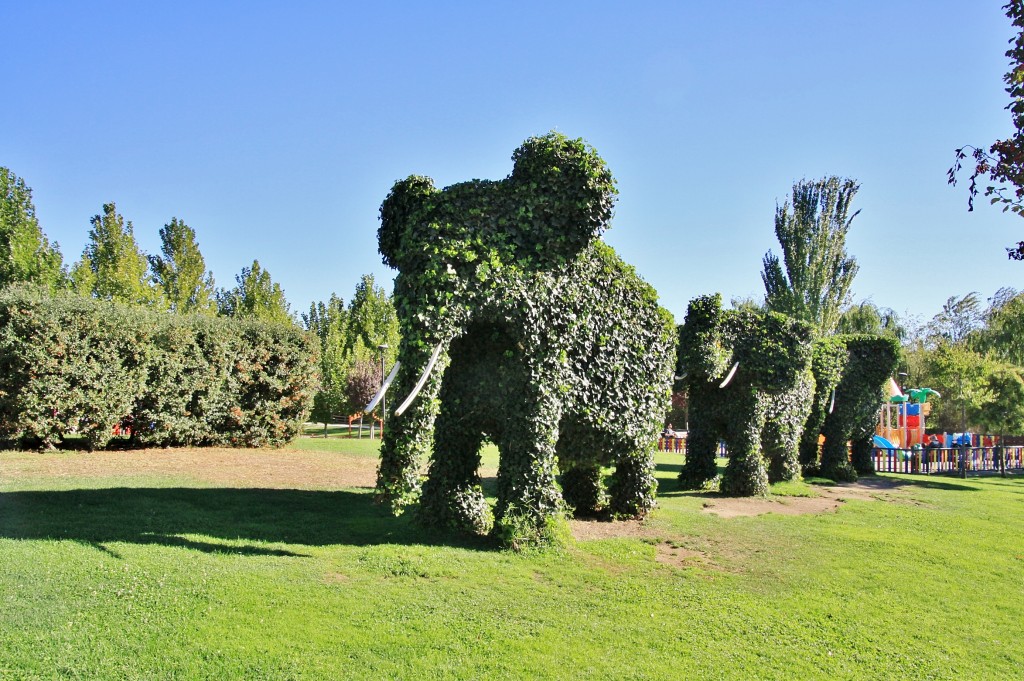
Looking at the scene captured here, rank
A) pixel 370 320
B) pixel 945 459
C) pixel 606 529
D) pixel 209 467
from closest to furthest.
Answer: pixel 606 529
pixel 209 467
pixel 945 459
pixel 370 320

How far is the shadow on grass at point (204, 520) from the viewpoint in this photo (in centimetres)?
730

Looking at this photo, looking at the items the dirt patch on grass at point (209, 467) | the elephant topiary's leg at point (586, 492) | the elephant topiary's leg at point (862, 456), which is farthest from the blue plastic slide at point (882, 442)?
the dirt patch on grass at point (209, 467)

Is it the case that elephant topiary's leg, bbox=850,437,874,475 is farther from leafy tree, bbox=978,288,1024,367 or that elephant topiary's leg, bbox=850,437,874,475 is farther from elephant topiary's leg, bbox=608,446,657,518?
leafy tree, bbox=978,288,1024,367

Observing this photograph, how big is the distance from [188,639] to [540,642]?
264 centimetres

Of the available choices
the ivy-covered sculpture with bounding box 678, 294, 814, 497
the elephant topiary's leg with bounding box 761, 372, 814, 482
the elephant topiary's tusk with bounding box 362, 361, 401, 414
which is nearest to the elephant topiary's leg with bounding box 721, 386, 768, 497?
the ivy-covered sculpture with bounding box 678, 294, 814, 497

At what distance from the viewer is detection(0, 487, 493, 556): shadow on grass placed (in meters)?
7.30

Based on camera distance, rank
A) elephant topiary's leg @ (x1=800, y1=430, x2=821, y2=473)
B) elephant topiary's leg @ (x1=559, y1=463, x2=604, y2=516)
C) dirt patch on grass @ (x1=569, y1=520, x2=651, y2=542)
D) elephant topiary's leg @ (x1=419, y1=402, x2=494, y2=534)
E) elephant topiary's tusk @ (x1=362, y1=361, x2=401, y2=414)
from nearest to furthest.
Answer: elephant topiary's tusk @ (x1=362, y1=361, x2=401, y2=414) < elephant topiary's leg @ (x1=419, y1=402, x2=494, y2=534) < dirt patch on grass @ (x1=569, y1=520, x2=651, y2=542) < elephant topiary's leg @ (x1=559, y1=463, x2=604, y2=516) < elephant topiary's leg @ (x1=800, y1=430, x2=821, y2=473)

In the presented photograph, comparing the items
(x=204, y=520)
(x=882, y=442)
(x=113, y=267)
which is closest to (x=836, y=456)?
(x=882, y=442)

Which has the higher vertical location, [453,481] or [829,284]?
[829,284]

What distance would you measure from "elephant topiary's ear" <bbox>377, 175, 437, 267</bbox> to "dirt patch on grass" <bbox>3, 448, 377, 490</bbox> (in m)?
5.67

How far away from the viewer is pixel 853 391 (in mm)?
17734

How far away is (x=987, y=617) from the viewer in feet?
22.4

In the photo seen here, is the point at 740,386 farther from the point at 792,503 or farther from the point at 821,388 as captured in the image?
the point at 821,388

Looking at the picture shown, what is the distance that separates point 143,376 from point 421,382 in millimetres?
10594
